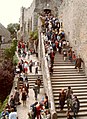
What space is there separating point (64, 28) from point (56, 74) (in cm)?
914

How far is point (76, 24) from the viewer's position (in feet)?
89.1

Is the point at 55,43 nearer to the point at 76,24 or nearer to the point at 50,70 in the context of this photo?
the point at 76,24

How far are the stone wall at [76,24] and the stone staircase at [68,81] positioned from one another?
136 centimetres

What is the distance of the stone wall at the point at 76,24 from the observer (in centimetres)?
2472

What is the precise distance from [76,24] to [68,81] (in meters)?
6.31

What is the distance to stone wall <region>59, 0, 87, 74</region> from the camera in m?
24.7

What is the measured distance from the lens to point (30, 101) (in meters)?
22.4

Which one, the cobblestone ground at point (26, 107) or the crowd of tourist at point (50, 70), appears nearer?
the crowd of tourist at point (50, 70)

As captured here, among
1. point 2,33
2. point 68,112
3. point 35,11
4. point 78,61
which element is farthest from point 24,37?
point 68,112

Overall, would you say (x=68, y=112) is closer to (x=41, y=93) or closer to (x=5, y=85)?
(x=41, y=93)

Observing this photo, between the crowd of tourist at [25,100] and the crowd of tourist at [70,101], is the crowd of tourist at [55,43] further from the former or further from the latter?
the crowd of tourist at [70,101]

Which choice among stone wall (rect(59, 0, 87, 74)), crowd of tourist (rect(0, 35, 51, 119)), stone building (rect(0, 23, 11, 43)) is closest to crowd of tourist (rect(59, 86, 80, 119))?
crowd of tourist (rect(0, 35, 51, 119))

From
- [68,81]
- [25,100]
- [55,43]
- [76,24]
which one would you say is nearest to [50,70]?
[68,81]

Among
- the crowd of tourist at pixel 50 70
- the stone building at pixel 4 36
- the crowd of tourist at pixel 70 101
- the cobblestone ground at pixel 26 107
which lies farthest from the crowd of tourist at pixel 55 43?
the stone building at pixel 4 36
